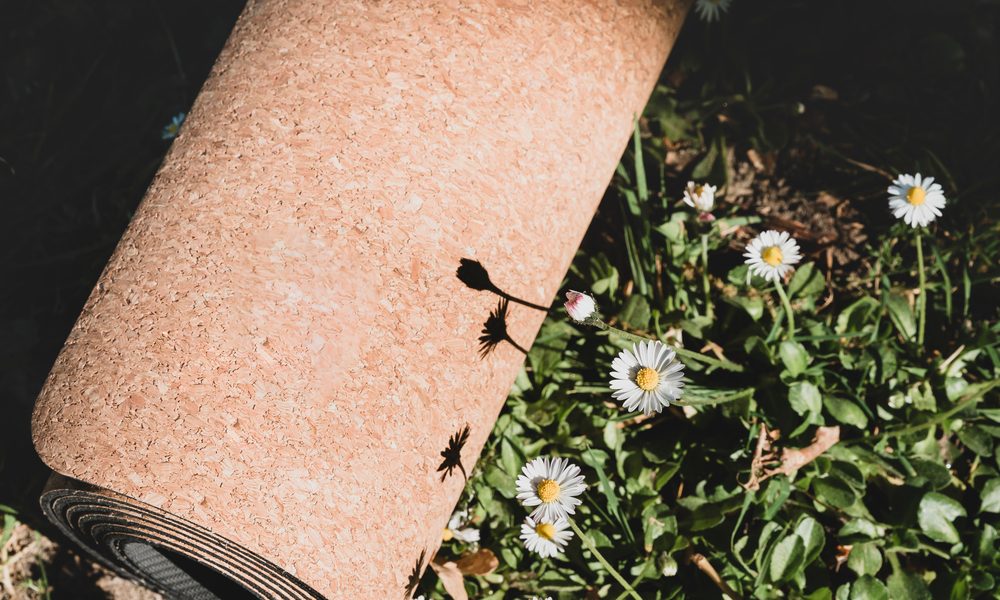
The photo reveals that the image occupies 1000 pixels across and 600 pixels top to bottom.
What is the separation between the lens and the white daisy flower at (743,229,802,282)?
1.99 m

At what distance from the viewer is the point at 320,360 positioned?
57.2 inches

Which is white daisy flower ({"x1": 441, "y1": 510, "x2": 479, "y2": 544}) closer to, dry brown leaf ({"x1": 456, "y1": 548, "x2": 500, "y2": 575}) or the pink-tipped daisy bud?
dry brown leaf ({"x1": 456, "y1": 548, "x2": 500, "y2": 575})

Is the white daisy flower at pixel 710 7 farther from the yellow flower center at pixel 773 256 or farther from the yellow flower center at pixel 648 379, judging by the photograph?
the yellow flower center at pixel 648 379

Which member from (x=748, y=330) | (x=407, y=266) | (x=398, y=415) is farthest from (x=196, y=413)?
(x=748, y=330)

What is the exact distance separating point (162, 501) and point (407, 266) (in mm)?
657

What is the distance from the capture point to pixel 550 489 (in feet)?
5.58

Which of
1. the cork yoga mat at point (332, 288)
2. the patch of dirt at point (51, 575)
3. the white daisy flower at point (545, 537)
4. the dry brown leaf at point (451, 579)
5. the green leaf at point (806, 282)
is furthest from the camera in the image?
the patch of dirt at point (51, 575)

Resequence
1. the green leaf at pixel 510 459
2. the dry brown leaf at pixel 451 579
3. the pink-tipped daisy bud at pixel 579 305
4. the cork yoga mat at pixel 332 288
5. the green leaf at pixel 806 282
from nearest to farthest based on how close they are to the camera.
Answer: the cork yoga mat at pixel 332 288 → the pink-tipped daisy bud at pixel 579 305 → the dry brown leaf at pixel 451 579 → the green leaf at pixel 510 459 → the green leaf at pixel 806 282

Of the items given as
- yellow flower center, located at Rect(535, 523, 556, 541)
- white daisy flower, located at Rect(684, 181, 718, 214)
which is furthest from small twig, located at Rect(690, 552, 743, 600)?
white daisy flower, located at Rect(684, 181, 718, 214)

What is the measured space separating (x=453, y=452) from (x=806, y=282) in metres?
1.28

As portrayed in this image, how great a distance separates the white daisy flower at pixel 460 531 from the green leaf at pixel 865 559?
40.8 inches

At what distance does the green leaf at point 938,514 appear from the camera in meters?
1.94

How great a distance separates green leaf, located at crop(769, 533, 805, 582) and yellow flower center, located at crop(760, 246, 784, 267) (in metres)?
0.73

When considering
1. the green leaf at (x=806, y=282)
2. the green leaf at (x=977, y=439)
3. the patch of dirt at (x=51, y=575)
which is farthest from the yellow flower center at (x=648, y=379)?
the patch of dirt at (x=51, y=575)
